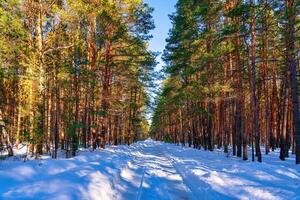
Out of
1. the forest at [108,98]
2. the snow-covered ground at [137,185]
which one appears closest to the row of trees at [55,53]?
the forest at [108,98]

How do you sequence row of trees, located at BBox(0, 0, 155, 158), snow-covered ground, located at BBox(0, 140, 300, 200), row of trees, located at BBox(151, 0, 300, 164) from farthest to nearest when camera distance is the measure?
row of trees, located at BBox(151, 0, 300, 164)
row of trees, located at BBox(0, 0, 155, 158)
snow-covered ground, located at BBox(0, 140, 300, 200)

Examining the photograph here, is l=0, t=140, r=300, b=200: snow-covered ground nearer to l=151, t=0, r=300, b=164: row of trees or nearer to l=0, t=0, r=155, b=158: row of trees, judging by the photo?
l=0, t=0, r=155, b=158: row of trees

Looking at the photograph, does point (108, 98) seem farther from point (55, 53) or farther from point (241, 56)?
point (241, 56)

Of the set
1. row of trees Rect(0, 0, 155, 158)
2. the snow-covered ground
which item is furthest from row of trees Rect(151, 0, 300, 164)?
the snow-covered ground

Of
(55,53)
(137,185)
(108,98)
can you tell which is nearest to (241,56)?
(108,98)

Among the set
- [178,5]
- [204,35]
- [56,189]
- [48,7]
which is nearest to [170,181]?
[56,189]

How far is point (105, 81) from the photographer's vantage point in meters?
24.3

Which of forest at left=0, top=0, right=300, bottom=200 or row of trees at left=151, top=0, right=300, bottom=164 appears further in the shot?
row of trees at left=151, top=0, right=300, bottom=164

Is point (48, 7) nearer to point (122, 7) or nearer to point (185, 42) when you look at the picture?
point (122, 7)

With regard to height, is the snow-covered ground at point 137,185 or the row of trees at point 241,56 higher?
the row of trees at point 241,56

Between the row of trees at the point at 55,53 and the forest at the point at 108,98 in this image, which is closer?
the forest at the point at 108,98

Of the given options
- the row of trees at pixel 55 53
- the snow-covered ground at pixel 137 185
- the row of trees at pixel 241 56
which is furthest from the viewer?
the row of trees at pixel 241 56

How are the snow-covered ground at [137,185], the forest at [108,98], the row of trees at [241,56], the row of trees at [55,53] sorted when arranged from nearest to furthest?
1. the snow-covered ground at [137,185]
2. the forest at [108,98]
3. the row of trees at [55,53]
4. the row of trees at [241,56]

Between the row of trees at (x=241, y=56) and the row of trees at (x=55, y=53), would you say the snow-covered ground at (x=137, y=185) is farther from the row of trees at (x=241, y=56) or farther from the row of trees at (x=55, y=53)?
the row of trees at (x=241, y=56)
